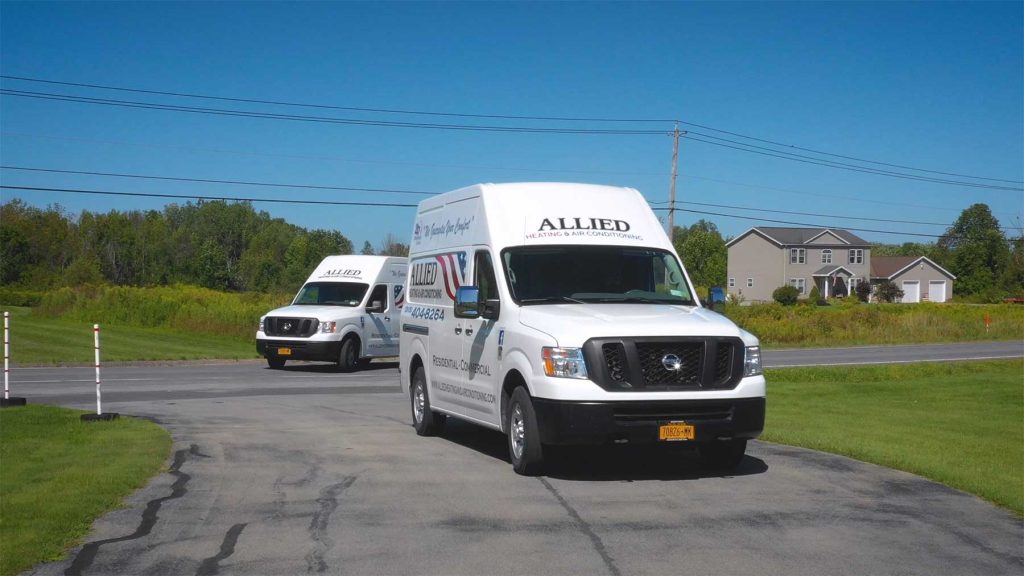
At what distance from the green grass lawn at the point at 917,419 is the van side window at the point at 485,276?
408cm

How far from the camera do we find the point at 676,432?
977 centimetres

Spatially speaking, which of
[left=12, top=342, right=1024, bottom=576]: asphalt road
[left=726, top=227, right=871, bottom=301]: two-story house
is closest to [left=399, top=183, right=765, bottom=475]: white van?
[left=12, top=342, right=1024, bottom=576]: asphalt road

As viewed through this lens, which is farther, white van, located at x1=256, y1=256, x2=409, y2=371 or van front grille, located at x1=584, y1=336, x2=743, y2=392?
white van, located at x1=256, y1=256, x2=409, y2=371

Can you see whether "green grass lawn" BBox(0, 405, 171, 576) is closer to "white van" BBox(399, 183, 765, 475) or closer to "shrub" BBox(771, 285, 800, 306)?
"white van" BBox(399, 183, 765, 475)

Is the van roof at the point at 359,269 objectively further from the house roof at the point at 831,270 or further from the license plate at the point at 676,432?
the house roof at the point at 831,270

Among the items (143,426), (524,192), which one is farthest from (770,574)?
(143,426)

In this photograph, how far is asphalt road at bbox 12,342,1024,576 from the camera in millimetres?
6961

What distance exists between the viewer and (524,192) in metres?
12.0

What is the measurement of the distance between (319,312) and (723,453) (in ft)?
57.3

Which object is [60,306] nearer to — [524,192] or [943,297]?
[524,192]

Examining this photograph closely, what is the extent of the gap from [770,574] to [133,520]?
15.1 ft

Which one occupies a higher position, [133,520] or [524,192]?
[524,192]

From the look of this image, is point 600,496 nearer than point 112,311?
Yes

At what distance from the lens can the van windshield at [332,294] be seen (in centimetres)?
2778
